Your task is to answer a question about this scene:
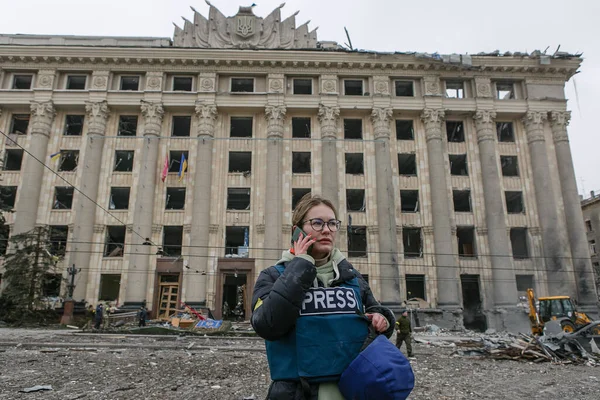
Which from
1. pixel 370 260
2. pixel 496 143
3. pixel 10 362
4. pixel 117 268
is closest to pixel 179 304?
pixel 117 268

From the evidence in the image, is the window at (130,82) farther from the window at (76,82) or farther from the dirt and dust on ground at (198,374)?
the dirt and dust on ground at (198,374)

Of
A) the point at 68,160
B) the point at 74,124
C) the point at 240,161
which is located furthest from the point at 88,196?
the point at 240,161

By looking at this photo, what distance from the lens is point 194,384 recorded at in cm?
834

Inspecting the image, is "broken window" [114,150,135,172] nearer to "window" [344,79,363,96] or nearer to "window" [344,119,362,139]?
"window" [344,119,362,139]

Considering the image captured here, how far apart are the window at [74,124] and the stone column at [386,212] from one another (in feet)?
76.5

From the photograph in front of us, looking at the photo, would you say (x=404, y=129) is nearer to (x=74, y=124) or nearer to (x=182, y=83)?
(x=182, y=83)

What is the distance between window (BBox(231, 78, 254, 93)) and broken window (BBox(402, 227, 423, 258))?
16.7 m

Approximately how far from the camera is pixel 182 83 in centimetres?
3138

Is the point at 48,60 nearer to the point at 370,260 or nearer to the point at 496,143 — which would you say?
the point at 370,260

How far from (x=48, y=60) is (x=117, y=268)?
676 inches

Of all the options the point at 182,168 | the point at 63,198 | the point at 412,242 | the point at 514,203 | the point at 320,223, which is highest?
the point at 182,168

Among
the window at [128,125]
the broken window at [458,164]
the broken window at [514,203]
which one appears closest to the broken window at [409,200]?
the broken window at [458,164]

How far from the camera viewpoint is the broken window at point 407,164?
101 ft

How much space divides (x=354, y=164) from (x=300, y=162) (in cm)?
435
